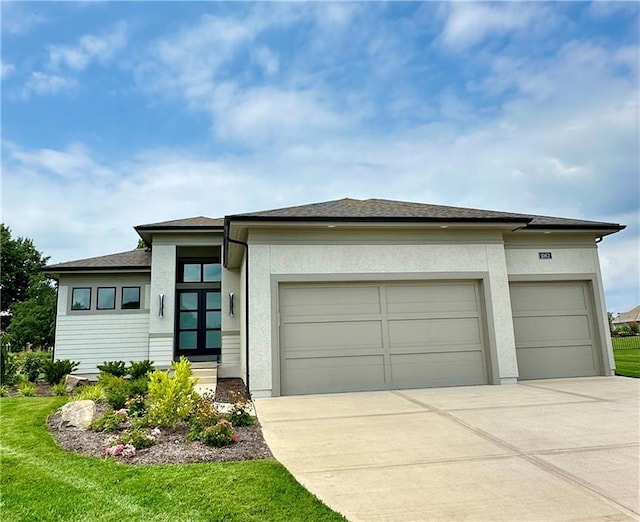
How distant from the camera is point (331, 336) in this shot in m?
8.39

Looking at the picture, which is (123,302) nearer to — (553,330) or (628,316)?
(553,330)

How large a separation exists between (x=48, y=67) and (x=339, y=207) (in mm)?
8281

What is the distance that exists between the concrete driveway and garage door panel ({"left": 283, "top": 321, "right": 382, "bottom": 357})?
1.26 m

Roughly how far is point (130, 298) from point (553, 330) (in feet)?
41.9

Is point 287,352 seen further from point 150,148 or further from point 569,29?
point 150,148

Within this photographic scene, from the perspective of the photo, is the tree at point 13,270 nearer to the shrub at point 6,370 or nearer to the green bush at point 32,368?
the green bush at point 32,368

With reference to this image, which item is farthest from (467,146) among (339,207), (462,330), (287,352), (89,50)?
(89,50)

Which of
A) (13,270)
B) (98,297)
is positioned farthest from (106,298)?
(13,270)

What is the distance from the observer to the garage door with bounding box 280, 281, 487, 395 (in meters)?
8.27

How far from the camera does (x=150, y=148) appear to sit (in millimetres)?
15867

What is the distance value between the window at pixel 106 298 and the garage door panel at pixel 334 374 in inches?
342

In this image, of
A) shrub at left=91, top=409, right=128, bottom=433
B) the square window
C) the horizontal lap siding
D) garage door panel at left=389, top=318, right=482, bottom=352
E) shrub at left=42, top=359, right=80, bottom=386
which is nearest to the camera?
shrub at left=91, top=409, right=128, bottom=433

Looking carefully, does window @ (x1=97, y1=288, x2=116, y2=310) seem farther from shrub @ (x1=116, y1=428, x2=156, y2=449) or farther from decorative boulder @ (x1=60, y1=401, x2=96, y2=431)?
shrub @ (x1=116, y1=428, x2=156, y2=449)

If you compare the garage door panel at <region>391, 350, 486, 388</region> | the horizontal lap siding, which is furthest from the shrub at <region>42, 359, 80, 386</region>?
the garage door panel at <region>391, 350, 486, 388</region>
